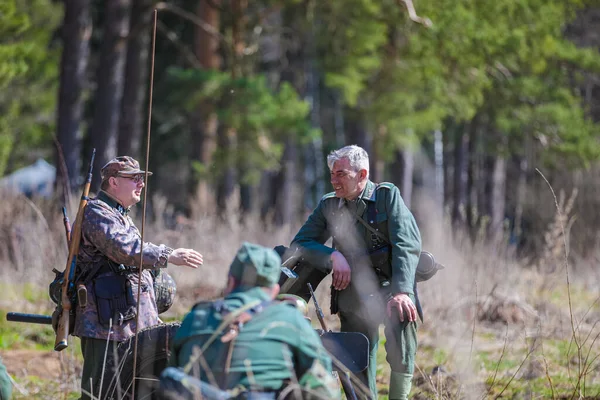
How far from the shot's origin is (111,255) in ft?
17.1

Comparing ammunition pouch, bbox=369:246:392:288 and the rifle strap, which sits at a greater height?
the rifle strap

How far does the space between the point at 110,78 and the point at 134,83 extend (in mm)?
3972

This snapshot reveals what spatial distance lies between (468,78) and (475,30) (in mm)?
1521

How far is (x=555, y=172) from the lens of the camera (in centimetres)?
2147

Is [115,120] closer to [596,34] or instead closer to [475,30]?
[475,30]

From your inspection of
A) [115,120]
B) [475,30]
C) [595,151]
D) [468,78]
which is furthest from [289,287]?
[595,151]

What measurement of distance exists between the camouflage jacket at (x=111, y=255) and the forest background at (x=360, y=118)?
2476mm

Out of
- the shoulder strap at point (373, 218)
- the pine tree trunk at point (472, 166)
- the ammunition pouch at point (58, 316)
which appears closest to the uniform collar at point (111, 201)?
the ammunition pouch at point (58, 316)

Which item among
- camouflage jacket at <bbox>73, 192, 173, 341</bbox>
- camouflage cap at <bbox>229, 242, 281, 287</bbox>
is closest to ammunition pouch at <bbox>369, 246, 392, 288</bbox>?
camouflage jacket at <bbox>73, 192, 173, 341</bbox>

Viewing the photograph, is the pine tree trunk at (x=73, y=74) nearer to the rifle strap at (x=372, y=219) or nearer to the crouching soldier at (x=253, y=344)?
the rifle strap at (x=372, y=219)

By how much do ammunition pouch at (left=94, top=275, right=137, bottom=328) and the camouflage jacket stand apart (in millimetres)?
27

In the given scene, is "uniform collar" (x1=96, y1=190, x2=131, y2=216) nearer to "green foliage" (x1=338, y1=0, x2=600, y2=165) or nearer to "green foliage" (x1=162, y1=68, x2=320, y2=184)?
"green foliage" (x1=162, y1=68, x2=320, y2=184)

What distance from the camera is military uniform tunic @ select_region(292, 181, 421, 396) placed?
17.9 ft

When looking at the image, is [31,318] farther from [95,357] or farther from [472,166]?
[472,166]
